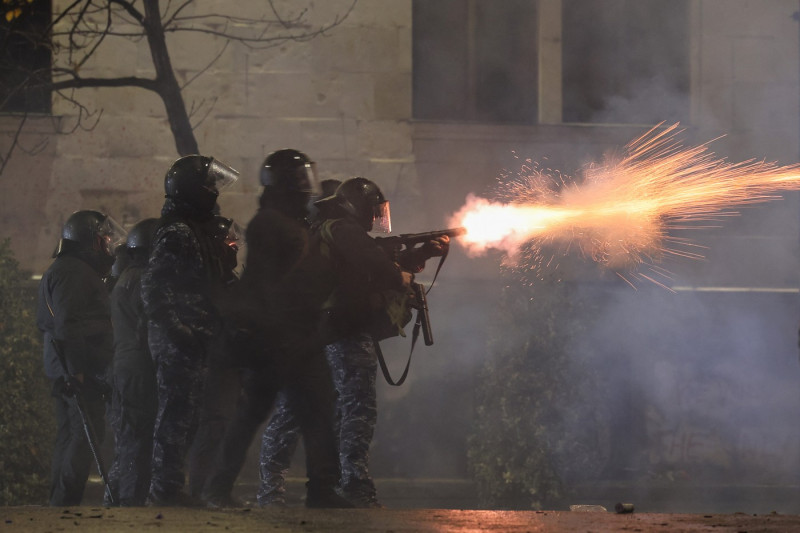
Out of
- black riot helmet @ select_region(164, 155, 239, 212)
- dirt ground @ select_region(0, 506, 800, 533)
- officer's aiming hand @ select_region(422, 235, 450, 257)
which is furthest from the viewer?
officer's aiming hand @ select_region(422, 235, 450, 257)

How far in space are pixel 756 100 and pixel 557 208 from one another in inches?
140

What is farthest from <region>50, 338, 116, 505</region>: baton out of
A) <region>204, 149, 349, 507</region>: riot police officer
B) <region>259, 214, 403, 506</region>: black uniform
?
<region>204, 149, 349, 507</region>: riot police officer

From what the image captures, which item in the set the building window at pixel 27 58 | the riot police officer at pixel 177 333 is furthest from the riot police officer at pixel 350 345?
the building window at pixel 27 58

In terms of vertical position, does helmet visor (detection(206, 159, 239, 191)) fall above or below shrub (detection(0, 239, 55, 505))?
above

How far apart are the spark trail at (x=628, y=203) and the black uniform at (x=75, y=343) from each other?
290 centimetres

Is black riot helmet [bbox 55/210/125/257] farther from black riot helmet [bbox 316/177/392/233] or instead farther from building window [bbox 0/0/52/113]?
building window [bbox 0/0/52/113]

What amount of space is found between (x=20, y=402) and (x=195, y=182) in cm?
409

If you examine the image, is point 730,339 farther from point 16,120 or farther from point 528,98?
A: point 16,120

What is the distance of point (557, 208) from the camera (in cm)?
949

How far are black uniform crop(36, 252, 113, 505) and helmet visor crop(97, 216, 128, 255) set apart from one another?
0.18 m

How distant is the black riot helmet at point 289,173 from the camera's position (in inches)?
246

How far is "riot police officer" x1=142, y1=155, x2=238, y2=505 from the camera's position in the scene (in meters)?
5.79

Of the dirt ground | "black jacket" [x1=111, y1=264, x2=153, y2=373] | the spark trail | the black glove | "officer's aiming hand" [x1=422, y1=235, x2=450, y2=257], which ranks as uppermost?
the spark trail

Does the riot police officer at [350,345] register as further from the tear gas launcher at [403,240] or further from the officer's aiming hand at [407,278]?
the tear gas launcher at [403,240]
